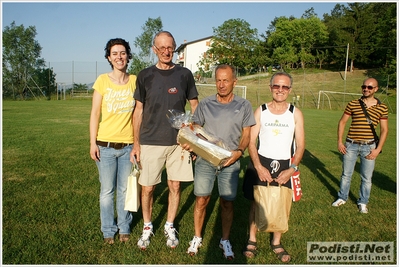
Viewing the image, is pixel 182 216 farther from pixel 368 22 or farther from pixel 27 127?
pixel 368 22

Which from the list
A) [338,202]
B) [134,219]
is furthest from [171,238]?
[338,202]

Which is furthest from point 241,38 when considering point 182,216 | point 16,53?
point 182,216

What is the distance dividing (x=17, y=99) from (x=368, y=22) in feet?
192

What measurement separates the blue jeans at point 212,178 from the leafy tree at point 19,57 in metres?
34.7

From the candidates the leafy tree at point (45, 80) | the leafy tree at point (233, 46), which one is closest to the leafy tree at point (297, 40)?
the leafy tree at point (233, 46)

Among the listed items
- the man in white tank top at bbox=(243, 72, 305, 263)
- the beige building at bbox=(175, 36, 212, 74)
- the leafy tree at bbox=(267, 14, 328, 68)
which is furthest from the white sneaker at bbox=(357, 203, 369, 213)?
the beige building at bbox=(175, 36, 212, 74)

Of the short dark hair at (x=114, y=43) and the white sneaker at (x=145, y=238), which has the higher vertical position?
the short dark hair at (x=114, y=43)

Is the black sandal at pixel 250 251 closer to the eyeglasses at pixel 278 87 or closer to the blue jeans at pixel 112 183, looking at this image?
the blue jeans at pixel 112 183

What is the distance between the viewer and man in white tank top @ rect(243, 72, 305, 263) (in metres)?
3.38

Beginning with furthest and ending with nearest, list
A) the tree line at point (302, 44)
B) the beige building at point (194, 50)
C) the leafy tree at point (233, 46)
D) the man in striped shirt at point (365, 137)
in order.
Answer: the beige building at point (194, 50) < the leafy tree at point (233, 46) < the tree line at point (302, 44) < the man in striped shirt at point (365, 137)

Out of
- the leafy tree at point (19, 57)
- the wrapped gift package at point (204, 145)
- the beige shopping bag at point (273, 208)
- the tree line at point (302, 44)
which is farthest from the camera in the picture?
the tree line at point (302, 44)

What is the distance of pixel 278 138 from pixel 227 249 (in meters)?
1.40

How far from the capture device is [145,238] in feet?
12.4

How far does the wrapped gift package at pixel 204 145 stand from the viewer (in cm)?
313
